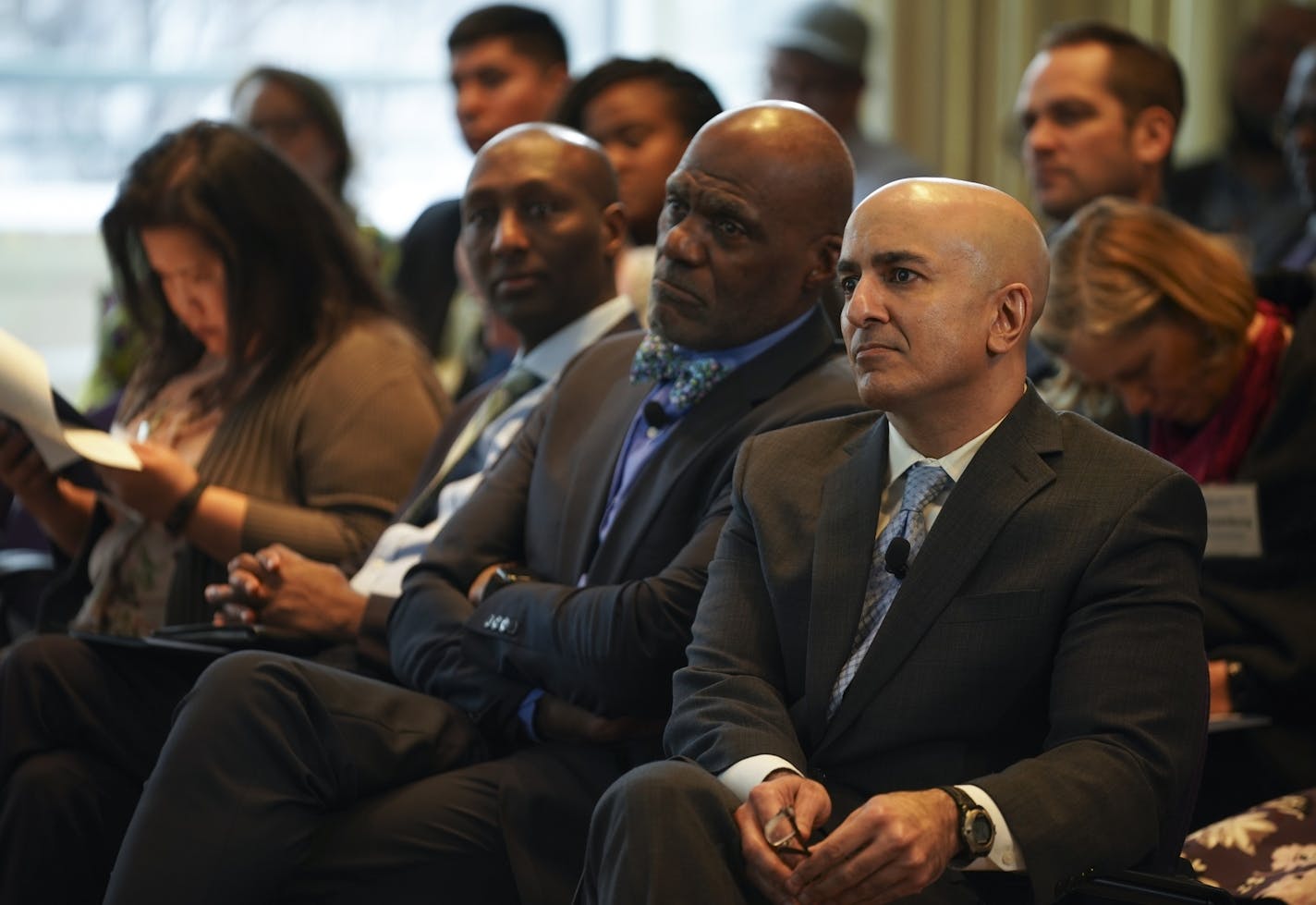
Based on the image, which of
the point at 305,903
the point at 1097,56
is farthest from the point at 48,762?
the point at 1097,56

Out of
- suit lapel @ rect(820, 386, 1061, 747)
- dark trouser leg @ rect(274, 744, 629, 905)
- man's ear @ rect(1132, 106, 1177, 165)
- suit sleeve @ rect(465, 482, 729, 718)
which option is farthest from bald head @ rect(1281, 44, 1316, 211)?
dark trouser leg @ rect(274, 744, 629, 905)

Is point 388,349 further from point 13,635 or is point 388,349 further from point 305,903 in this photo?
point 305,903

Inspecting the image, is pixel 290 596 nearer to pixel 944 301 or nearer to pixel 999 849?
pixel 944 301

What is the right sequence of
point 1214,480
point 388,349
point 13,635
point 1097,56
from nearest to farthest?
point 1214,480 → point 388,349 → point 13,635 → point 1097,56

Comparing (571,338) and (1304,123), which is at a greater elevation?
(1304,123)

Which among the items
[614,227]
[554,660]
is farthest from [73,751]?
Answer: [614,227]

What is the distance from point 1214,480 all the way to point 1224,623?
0.23 meters

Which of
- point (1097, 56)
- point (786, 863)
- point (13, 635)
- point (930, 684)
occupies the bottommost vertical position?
point (13, 635)

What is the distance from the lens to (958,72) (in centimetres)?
531

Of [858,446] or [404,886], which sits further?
[404,886]

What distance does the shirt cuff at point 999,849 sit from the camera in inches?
65.1

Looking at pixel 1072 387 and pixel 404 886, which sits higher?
pixel 1072 387

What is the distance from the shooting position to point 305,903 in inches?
86.4

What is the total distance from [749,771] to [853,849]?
181mm
